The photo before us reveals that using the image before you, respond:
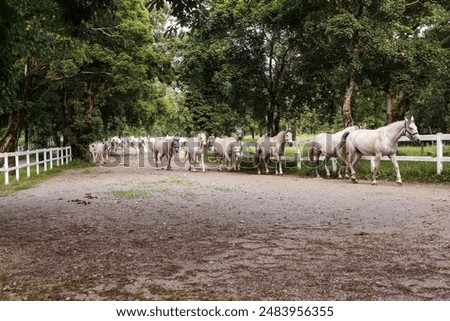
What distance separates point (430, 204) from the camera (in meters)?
9.68

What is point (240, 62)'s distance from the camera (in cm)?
2272

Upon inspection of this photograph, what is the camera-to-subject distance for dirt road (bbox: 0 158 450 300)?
4219mm

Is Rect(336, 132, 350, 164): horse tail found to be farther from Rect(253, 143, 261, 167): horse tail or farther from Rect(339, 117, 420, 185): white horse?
Rect(253, 143, 261, 167): horse tail

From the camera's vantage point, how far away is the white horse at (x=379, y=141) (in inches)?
571

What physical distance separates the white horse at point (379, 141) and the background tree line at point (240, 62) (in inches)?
118

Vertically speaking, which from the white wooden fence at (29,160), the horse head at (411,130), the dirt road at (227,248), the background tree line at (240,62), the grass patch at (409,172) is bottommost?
the dirt road at (227,248)

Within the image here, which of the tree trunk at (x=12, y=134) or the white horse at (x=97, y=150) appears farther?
the white horse at (x=97, y=150)

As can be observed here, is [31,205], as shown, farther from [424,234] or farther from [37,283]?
[424,234]

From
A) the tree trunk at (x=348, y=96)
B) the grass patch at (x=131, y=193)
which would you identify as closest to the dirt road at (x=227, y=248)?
the grass patch at (x=131, y=193)

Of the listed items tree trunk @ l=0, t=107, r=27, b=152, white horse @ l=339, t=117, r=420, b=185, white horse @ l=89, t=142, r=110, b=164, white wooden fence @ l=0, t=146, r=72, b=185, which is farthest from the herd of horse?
tree trunk @ l=0, t=107, r=27, b=152

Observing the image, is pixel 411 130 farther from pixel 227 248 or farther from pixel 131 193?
pixel 227 248

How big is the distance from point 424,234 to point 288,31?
17.1m

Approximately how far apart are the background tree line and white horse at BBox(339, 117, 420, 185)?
2986 millimetres

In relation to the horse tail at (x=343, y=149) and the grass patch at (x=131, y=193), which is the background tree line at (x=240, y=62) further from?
the grass patch at (x=131, y=193)
